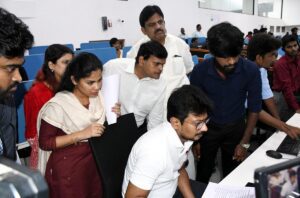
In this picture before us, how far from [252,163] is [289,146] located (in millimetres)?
258

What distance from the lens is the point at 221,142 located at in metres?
1.69

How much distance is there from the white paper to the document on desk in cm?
48

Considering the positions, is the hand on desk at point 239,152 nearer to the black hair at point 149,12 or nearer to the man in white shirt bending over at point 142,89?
the man in white shirt bending over at point 142,89

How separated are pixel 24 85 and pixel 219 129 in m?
1.30

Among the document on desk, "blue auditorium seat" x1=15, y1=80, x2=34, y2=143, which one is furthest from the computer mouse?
"blue auditorium seat" x1=15, y1=80, x2=34, y2=143

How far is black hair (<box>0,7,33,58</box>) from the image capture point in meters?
0.76

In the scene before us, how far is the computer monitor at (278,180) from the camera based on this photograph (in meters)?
0.52

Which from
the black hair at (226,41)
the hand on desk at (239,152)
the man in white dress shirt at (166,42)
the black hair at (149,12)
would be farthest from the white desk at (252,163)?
the black hair at (149,12)

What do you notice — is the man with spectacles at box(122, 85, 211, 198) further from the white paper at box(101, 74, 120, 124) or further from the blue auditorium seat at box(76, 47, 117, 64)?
the blue auditorium seat at box(76, 47, 117, 64)

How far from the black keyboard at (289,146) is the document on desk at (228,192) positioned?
40 cm

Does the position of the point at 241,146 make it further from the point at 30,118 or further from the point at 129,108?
the point at 30,118

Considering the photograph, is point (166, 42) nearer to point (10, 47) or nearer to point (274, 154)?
point (274, 154)

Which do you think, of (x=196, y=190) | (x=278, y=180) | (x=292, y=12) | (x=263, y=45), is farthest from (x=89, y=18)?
(x=292, y=12)

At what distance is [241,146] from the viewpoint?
5.22 feet
